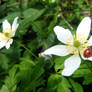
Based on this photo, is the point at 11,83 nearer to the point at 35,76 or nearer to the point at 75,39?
the point at 35,76

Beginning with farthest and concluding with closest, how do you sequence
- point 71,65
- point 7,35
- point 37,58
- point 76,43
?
1. point 37,58
2. point 7,35
3. point 76,43
4. point 71,65

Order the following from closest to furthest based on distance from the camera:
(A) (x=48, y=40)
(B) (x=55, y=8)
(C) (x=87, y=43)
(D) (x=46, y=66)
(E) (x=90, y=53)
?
(E) (x=90, y=53) → (C) (x=87, y=43) → (D) (x=46, y=66) → (A) (x=48, y=40) → (B) (x=55, y=8)

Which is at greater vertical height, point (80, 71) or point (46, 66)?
point (80, 71)

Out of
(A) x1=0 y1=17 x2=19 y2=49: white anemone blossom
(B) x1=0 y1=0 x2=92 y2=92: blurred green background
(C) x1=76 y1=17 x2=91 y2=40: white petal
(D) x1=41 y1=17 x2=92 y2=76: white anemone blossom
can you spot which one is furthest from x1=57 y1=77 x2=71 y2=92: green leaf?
(A) x1=0 y1=17 x2=19 y2=49: white anemone blossom

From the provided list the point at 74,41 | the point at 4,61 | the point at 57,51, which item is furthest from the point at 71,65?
the point at 4,61

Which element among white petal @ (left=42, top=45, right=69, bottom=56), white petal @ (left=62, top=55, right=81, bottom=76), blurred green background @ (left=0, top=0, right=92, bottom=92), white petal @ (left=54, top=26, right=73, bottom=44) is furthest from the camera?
blurred green background @ (left=0, top=0, right=92, bottom=92)

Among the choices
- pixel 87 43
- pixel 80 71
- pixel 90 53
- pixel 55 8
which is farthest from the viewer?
pixel 55 8

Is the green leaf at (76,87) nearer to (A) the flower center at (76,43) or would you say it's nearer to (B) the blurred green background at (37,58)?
(B) the blurred green background at (37,58)

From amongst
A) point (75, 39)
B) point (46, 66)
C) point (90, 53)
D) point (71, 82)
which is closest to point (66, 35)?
point (75, 39)

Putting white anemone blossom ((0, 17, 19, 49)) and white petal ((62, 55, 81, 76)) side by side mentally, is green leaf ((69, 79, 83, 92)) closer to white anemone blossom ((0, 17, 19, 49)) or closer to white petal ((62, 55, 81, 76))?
white petal ((62, 55, 81, 76))

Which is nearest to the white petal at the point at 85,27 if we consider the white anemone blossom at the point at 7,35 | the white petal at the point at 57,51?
the white petal at the point at 57,51

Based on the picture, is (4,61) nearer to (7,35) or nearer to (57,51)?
(7,35)
